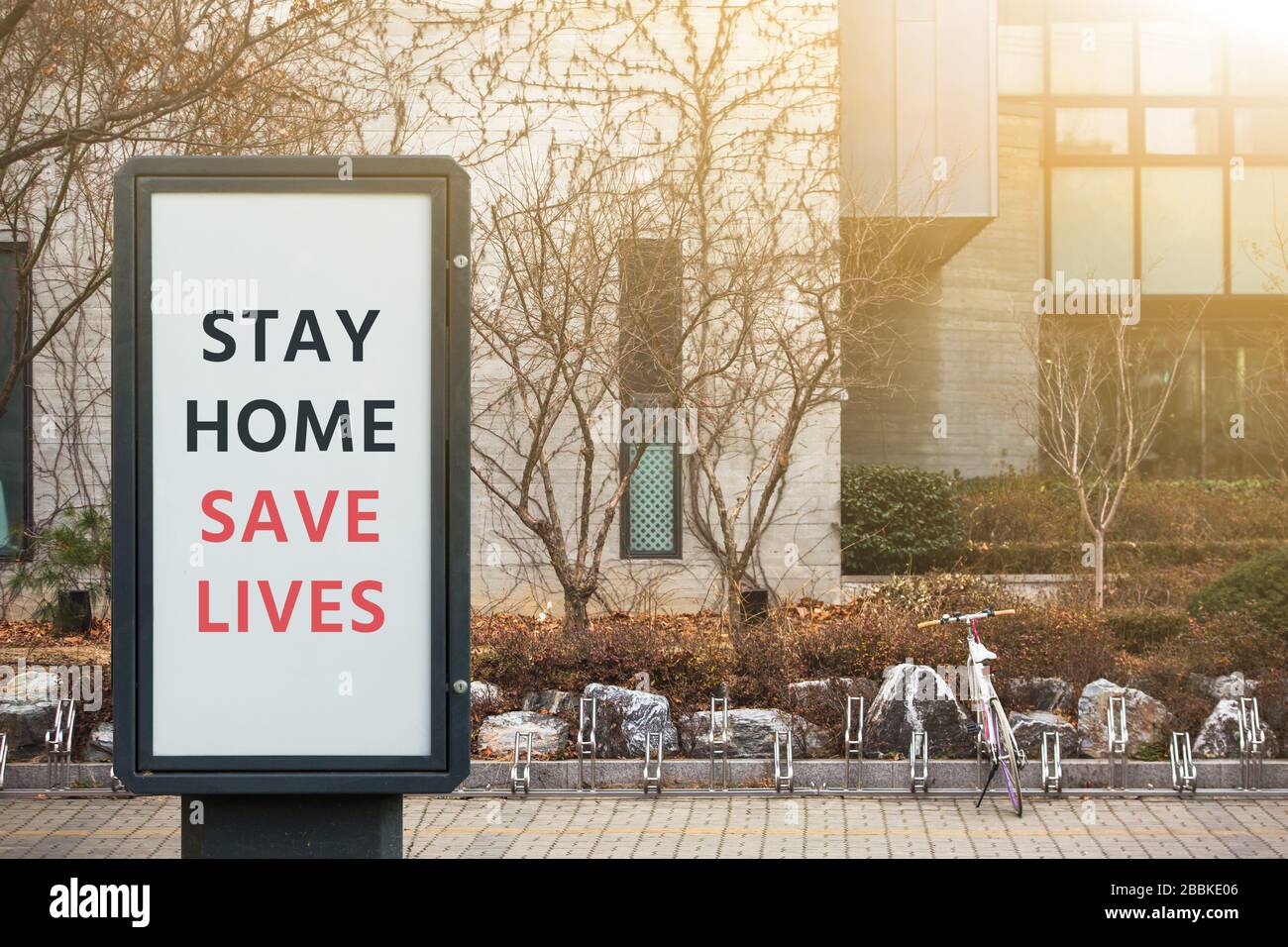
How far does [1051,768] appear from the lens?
8.68 metres

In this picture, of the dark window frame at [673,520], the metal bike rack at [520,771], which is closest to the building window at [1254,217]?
the dark window frame at [673,520]

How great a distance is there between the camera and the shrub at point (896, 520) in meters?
16.7

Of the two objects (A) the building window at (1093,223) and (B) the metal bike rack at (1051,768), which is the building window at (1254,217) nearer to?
(A) the building window at (1093,223)

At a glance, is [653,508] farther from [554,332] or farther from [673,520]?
[554,332]

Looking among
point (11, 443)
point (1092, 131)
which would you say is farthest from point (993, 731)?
point (1092, 131)

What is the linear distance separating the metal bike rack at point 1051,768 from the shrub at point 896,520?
7.82 metres

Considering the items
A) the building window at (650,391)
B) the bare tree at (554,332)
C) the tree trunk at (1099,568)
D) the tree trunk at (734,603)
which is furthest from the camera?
the tree trunk at (1099,568)

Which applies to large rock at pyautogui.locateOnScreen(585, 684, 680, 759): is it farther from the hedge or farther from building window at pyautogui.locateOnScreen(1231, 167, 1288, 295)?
building window at pyautogui.locateOnScreen(1231, 167, 1288, 295)

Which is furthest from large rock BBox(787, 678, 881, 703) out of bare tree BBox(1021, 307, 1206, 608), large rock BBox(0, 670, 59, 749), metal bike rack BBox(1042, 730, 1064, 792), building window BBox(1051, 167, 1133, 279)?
building window BBox(1051, 167, 1133, 279)

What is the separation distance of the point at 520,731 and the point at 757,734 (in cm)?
155

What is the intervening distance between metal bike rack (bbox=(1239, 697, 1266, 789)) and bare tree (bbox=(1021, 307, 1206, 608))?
5470 mm

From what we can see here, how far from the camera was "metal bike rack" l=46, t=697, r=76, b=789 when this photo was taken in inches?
346

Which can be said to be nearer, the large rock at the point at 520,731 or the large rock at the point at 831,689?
the large rock at the point at 520,731

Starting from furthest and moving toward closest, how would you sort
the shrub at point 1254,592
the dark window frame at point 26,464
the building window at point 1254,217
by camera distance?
the building window at point 1254,217 → the dark window frame at point 26,464 → the shrub at point 1254,592
